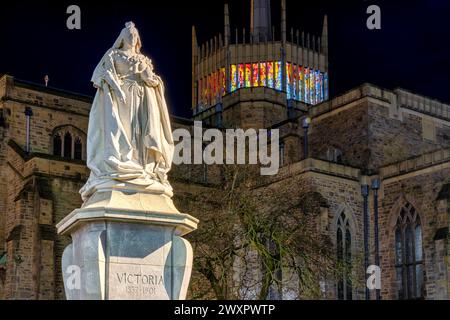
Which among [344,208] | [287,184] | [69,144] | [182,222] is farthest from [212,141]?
[182,222]

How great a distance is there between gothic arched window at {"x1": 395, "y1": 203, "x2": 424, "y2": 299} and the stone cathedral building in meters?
0.05

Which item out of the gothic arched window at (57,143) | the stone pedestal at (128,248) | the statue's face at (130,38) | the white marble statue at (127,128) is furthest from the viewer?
the gothic arched window at (57,143)

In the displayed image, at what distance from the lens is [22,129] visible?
51.6 m

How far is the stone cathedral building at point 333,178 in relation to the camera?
4406cm

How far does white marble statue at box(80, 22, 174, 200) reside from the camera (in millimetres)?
11531

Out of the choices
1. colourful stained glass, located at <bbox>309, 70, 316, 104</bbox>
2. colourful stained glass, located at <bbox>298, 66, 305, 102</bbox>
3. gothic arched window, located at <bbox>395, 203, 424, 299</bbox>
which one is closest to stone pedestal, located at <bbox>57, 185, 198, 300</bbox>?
gothic arched window, located at <bbox>395, 203, 424, 299</bbox>

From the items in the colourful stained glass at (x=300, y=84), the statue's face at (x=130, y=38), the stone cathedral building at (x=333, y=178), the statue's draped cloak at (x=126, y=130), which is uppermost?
the colourful stained glass at (x=300, y=84)

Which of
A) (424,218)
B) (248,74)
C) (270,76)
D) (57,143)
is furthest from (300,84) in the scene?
(424,218)

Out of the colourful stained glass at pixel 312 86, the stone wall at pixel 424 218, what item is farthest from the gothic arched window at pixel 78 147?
the colourful stained glass at pixel 312 86

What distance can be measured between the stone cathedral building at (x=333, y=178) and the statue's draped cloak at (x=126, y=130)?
28421 mm

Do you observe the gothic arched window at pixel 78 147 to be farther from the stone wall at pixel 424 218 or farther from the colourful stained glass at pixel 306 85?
the colourful stained glass at pixel 306 85

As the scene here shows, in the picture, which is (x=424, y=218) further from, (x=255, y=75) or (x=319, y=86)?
(x=319, y=86)

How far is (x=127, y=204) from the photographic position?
11.3 metres
